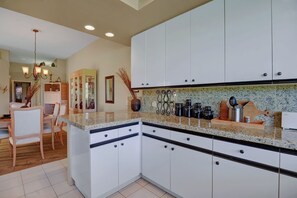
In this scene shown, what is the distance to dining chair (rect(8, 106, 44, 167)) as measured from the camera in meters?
2.40

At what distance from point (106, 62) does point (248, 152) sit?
3.71m

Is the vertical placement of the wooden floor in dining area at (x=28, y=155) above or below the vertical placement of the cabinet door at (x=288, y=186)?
below

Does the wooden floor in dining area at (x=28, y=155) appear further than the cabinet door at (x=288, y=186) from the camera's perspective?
Yes

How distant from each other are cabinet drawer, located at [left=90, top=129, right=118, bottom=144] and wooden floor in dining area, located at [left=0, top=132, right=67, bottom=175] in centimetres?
177

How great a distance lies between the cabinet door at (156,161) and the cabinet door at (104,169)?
0.41m

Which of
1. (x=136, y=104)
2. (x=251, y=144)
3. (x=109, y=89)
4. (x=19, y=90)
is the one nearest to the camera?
(x=251, y=144)

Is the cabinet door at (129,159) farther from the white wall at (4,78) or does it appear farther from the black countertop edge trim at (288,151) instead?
the white wall at (4,78)

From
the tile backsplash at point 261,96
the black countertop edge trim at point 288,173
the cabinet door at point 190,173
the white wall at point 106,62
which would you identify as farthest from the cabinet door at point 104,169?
the white wall at point 106,62

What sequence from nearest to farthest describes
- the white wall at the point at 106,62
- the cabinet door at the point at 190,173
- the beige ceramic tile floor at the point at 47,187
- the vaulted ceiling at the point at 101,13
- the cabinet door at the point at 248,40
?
the cabinet door at the point at 248,40
the cabinet door at the point at 190,173
the vaulted ceiling at the point at 101,13
the beige ceramic tile floor at the point at 47,187
the white wall at the point at 106,62

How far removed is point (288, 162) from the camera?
0.98m

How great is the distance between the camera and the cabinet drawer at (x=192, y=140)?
53.4 inches

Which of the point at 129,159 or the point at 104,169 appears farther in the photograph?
the point at 129,159

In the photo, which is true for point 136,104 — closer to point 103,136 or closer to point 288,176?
point 103,136

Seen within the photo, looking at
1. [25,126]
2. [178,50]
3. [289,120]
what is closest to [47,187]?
[25,126]
